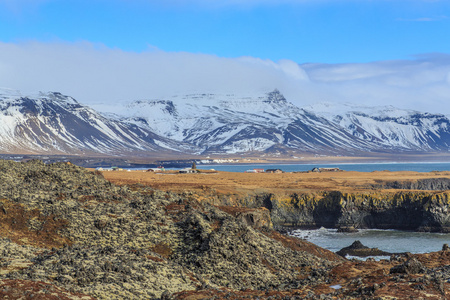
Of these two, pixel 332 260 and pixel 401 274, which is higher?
pixel 401 274

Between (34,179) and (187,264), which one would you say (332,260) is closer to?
(187,264)

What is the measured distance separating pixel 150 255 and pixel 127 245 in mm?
3274

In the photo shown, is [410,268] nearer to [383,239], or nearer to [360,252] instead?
[360,252]

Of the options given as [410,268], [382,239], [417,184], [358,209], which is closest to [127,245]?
[410,268]

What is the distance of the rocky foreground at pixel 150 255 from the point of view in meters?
19.5

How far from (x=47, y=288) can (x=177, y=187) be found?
4933cm

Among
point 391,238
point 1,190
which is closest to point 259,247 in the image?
point 1,190

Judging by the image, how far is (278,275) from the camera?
1076 inches

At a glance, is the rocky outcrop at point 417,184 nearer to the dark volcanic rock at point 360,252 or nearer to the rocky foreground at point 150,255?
the dark volcanic rock at point 360,252

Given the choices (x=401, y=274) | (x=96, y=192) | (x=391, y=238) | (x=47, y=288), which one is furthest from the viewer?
(x=391, y=238)

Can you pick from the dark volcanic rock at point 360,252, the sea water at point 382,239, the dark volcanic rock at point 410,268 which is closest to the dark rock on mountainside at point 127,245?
the dark volcanic rock at point 410,268

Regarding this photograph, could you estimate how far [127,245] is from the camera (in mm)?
28312

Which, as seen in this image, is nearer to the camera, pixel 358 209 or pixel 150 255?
pixel 150 255

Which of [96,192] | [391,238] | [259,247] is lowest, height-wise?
[391,238]
